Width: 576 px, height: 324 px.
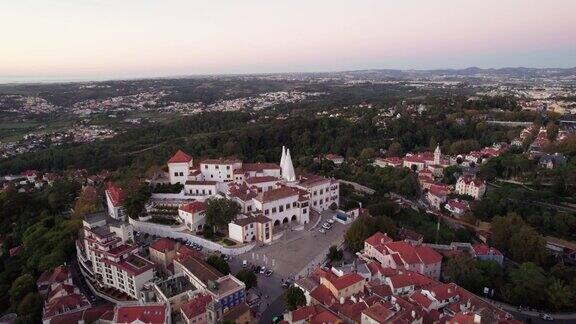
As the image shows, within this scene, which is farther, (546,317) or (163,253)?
(163,253)

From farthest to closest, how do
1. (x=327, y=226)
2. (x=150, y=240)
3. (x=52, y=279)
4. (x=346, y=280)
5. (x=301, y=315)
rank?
(x=327, y=226)
(x=150, y=240)
(x=52, y=279)
(x=346, y=280)
(x=301, y=315)

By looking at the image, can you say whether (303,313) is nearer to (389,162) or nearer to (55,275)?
(55,275)

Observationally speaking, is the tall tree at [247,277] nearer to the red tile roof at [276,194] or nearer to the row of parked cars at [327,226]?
the red tile roof at [276,194]

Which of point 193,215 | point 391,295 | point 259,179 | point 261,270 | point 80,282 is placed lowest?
point 80,282

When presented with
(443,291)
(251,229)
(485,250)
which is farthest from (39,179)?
(485,250)

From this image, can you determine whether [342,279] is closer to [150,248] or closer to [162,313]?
[162,313]

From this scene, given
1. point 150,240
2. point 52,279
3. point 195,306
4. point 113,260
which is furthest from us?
point 150,240

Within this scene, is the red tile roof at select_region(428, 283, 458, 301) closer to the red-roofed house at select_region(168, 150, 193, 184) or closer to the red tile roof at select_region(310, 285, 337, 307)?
the red tile roof at select_region(310, 285, 337, 307)
